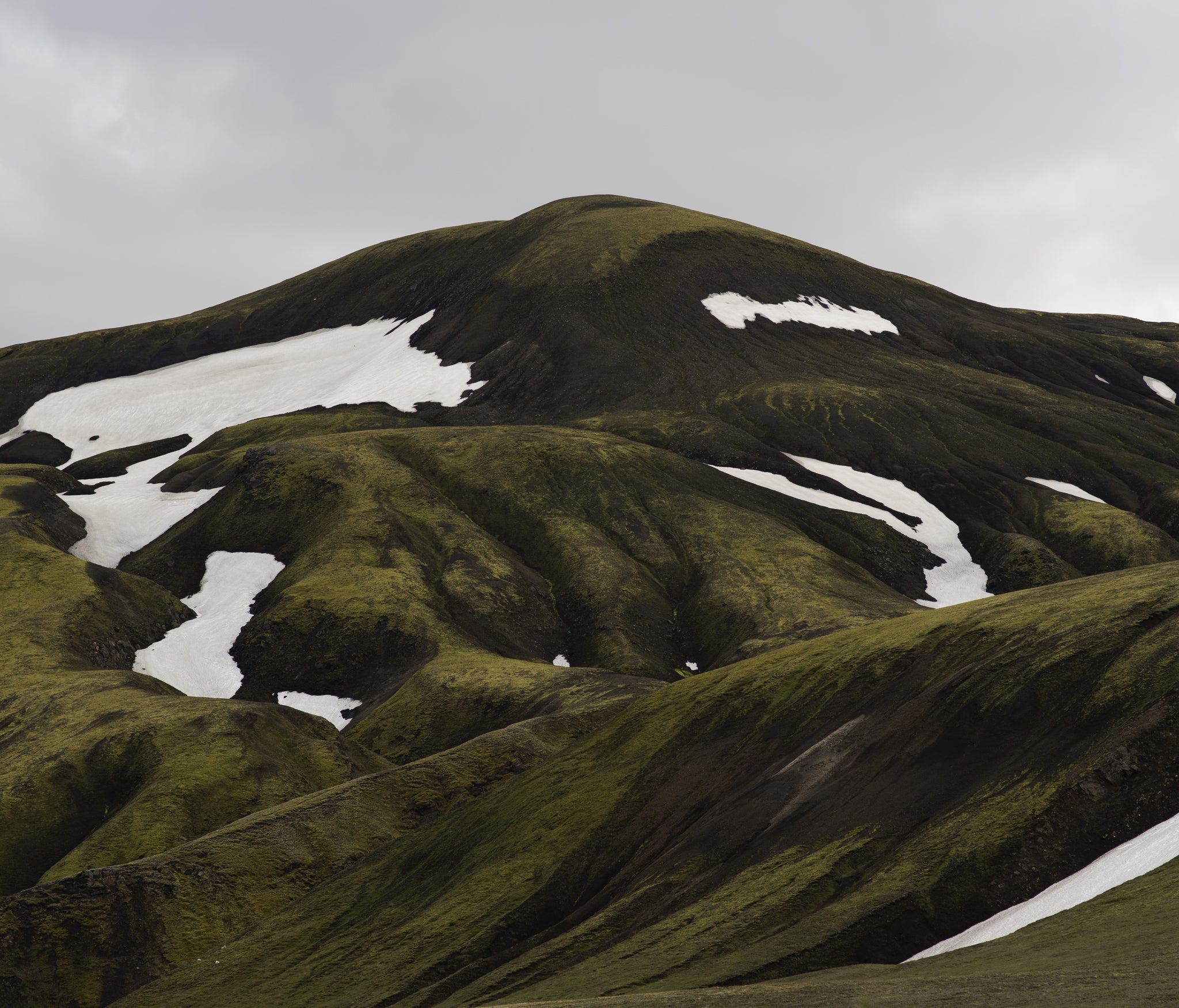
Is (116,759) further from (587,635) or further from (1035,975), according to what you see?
(1035,975)

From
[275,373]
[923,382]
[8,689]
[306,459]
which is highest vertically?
[275,373]

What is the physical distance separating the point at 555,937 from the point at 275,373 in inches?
5709

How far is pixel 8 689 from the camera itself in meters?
74.2

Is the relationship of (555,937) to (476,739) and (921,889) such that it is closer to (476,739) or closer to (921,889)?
(921,889)

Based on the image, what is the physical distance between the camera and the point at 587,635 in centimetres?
9469

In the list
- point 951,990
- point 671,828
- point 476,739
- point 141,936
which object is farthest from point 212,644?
point 951,990

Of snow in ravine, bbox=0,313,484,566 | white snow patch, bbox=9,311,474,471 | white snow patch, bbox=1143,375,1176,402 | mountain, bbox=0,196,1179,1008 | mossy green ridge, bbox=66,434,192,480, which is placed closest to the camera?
mountain, bbox=0,196,1179,1008

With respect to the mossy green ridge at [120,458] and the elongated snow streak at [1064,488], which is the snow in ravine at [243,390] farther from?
the elongated snow streak at [1064,488]

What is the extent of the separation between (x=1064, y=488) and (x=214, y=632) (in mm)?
83828

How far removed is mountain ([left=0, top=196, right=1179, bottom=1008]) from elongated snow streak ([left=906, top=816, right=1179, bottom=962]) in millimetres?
347

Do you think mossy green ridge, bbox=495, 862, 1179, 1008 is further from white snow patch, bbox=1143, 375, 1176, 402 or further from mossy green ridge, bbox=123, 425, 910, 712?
white snow patch, bbox=1143, 375, 1176, 402

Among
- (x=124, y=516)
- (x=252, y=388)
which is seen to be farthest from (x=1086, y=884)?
(x=252, y=388)

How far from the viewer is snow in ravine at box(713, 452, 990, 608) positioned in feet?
364

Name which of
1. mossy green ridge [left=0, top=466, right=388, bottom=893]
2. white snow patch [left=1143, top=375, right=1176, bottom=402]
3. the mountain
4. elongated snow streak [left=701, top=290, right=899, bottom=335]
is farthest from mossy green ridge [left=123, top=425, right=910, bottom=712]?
white snow patch [left=1143, top=375, right=1176, bottom=402]
